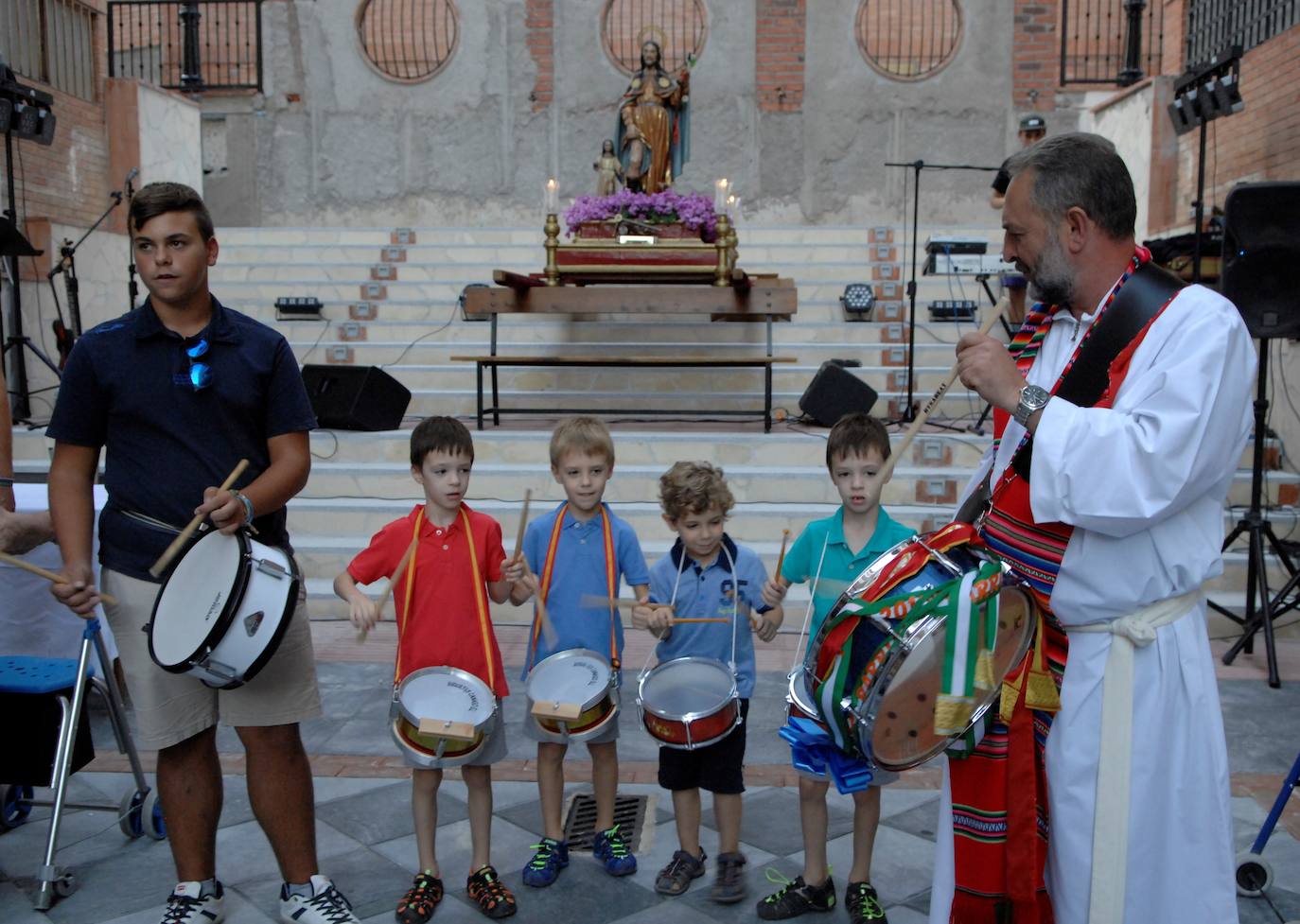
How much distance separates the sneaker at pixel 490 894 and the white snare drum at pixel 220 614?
970mm

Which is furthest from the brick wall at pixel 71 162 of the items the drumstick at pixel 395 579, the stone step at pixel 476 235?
the drumstick at pixel 395 579

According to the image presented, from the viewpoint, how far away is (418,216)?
642 inches

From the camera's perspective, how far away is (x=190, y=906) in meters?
3.32

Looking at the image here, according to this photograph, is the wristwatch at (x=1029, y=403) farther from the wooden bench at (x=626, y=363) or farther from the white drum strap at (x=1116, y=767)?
the wooden bench at (x=626, y=363)

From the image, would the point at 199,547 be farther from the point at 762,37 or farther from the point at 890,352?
the point at 762,37

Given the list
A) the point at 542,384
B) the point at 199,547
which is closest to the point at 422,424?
the point at 199,547

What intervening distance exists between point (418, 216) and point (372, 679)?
11.5m

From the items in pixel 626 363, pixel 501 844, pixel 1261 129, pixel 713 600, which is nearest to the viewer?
pixel 713 600

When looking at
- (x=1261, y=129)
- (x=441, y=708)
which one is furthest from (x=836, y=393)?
(x=441, y=708)

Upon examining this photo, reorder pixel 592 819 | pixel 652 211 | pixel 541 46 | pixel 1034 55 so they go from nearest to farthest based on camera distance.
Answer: pixel 592 819 < pixel 652 211 < pixel 1034 55 < pixel 541 46

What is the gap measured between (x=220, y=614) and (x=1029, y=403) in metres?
1.98

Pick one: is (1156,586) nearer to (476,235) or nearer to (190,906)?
(190,906)

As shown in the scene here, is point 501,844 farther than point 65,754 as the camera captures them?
Yes

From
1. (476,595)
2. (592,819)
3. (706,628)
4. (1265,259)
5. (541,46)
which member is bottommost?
(592,819)
